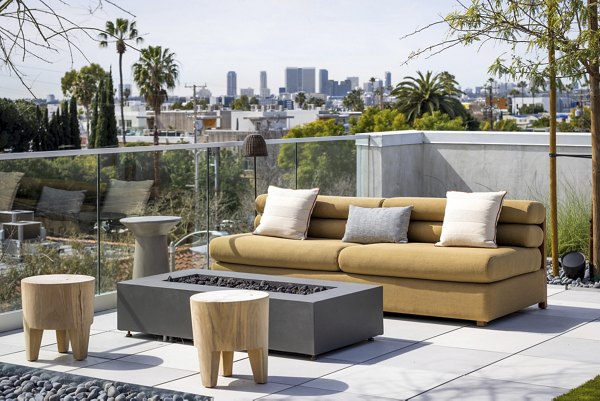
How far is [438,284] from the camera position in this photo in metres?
7.21

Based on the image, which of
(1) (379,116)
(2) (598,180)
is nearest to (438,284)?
(2) (598,180)

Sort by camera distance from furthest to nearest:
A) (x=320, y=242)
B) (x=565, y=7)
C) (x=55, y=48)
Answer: (x=565, y=7) → (x=320, y=242) → (x=55, y=48)

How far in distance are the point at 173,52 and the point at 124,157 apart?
66509mm

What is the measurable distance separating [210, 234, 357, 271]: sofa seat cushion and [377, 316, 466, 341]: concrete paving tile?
640mm

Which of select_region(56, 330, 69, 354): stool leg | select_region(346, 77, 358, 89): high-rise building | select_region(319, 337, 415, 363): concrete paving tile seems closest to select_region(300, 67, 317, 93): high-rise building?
select_region(346, 77, 358, 89): high-rise building

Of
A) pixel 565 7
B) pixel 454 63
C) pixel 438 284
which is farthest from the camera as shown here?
pixel 454 63

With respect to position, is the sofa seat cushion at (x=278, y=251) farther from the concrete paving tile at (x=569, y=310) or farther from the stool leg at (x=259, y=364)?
the stool leg at (x=259, y=364)

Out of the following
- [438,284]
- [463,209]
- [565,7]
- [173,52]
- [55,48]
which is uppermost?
[173,52]

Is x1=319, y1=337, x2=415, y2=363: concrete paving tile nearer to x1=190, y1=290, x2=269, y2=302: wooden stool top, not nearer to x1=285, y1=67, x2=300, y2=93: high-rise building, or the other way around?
x1=190, y1=290, x2=269, y2=302: wooden stool top

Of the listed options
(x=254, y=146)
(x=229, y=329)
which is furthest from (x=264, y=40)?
(x=229, y=329)

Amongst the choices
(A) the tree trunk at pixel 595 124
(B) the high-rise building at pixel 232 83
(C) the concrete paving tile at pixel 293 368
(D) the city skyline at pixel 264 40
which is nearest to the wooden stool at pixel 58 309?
(C) the concrete paving tile at pixel 293 368

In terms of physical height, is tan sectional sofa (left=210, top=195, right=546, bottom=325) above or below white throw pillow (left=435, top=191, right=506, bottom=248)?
below

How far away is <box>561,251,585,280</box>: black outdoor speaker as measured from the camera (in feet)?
29.1

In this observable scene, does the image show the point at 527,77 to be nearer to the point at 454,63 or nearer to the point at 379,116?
the point at 379,116
